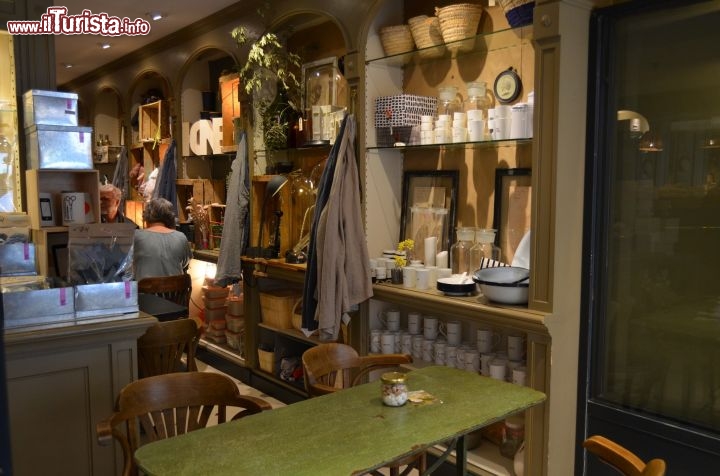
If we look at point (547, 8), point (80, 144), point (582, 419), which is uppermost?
point (547, 8)

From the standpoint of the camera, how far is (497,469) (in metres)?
2.94

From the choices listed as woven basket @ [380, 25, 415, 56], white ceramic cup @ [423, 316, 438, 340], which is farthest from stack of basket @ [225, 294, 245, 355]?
woven basket @ [380, 25, 415, 56]

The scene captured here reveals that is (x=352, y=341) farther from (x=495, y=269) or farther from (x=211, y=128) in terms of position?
(x=211, y=128)

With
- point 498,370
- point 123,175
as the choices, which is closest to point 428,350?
point 498,370

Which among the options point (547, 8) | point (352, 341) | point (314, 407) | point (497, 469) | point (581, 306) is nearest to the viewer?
point (314, 407)

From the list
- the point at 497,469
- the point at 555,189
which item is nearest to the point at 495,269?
the point at 555,189

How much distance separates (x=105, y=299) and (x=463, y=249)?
176 cm

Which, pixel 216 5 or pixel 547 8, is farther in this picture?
pixel 216 5

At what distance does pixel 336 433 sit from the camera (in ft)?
5.97

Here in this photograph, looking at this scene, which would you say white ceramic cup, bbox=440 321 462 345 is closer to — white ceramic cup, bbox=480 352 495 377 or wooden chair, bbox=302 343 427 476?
white ceramic cup, bbox=480 352 495 377

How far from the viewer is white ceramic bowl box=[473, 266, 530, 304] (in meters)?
2.75

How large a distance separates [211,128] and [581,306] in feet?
12.1

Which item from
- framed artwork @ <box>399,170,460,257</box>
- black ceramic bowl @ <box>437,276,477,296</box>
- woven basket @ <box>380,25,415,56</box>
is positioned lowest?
black ceramic bowl @ <box>437,276,477,296</box>

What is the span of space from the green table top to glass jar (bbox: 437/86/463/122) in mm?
1506
